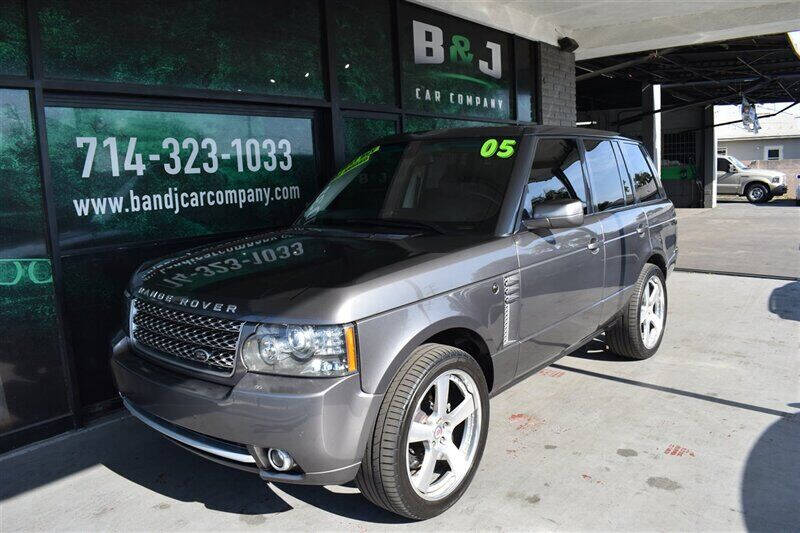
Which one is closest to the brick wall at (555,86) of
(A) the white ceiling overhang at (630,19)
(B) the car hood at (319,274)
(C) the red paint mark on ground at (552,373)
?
(A) the white ceiling overhang at (630,19)

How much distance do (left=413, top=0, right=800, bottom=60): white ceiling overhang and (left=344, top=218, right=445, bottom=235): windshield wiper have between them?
4.23m

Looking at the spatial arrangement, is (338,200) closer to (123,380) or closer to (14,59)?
(123,380)

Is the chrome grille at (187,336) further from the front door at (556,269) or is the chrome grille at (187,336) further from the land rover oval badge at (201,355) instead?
the front door at (556,269)

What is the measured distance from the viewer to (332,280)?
2.74m

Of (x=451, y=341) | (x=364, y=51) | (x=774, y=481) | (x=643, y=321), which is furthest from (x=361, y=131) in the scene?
(x=774, y=481)

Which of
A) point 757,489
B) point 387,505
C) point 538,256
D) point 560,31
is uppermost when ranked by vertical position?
point 560,31

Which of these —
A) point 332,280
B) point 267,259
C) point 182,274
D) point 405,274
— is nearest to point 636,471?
point 405,274

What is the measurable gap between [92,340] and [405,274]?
2.80 metres

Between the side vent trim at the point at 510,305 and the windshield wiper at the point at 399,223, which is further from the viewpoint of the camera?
the windshield wiper at the point at 399,223

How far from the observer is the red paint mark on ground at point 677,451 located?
3627 millimetres

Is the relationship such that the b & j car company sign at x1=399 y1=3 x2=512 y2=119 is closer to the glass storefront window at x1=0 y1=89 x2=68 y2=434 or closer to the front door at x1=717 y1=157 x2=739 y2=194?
the glass storefront window at x1=0 y1=89 x2=68 y2=434

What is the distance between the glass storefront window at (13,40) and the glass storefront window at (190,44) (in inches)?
4.9

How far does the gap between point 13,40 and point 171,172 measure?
1.33m

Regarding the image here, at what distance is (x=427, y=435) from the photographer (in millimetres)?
2967
